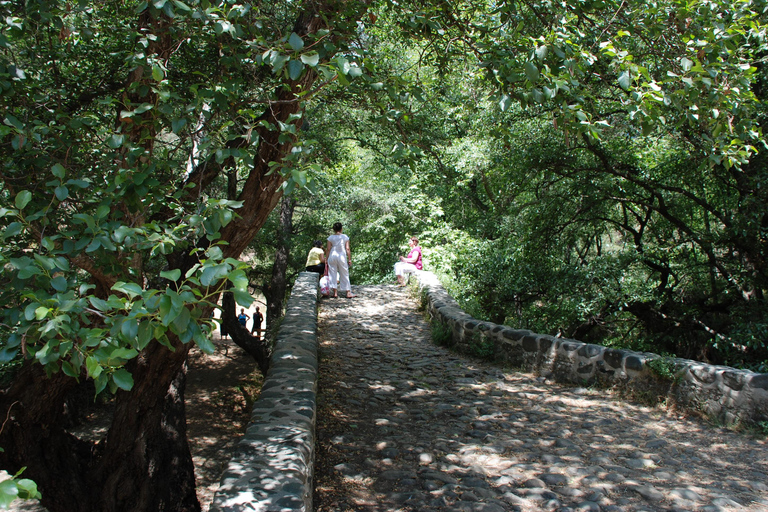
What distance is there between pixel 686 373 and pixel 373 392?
343 centimetres

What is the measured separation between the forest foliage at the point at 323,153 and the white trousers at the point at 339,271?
242 cm

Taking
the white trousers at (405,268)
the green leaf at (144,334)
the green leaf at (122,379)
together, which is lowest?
the green leaf at (122,379)

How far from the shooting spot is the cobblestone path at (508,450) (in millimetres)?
4008

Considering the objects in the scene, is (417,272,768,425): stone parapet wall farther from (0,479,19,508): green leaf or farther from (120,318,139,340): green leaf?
(0,479,19,508): green leaf

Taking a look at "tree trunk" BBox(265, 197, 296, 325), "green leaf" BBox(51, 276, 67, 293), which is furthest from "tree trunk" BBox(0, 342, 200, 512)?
"tree trunk" BBox(265, 197, 296, 325)

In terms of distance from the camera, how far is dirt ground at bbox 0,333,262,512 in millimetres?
8414

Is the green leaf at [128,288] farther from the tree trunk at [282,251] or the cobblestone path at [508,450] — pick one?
the tree trunk at [282,251]

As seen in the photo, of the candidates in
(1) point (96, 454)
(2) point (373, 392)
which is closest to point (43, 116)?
(1) point (96, 454)

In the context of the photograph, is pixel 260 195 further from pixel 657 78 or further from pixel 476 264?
pixel 476 264

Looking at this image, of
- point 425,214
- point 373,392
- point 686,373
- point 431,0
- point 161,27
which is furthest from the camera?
point 425,214

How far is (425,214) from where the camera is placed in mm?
18781

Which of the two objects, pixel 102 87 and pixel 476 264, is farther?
pixel 476 264

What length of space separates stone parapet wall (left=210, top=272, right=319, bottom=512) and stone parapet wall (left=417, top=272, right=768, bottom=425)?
9.95 ft

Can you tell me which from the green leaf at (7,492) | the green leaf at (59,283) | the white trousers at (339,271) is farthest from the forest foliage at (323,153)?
the white trousers at (339,271)
